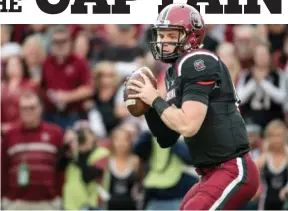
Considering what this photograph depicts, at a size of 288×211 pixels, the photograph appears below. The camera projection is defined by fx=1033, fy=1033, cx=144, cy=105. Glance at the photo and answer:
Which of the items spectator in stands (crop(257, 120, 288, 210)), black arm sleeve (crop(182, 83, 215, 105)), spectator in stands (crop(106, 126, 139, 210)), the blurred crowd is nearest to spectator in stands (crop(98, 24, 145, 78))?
the blurred crowd

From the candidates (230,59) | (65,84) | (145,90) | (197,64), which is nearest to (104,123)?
(65,84)

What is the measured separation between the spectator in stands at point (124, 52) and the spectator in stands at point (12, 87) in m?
1.05

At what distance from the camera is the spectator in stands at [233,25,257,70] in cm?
1177

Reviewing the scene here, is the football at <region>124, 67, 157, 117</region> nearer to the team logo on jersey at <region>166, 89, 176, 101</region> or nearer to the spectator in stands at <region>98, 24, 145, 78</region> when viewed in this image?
the team logo on jersey at <region>166, 89, 176, 101</region>

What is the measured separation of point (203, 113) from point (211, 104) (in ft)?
0.80

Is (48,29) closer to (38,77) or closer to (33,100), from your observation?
(38,77)

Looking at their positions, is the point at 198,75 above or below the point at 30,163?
above

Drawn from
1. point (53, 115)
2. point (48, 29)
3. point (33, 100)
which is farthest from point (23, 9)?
point (48, 29)

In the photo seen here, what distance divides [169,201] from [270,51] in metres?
2.73

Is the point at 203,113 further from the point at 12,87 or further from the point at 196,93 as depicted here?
the point at 12,87

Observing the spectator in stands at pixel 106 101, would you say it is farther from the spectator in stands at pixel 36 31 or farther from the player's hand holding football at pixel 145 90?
the player's hand holding football at pixel 145 90

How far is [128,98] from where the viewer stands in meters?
6.90

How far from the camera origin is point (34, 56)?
12555mm

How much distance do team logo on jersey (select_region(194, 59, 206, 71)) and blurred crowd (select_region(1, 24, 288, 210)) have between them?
3703 mm
